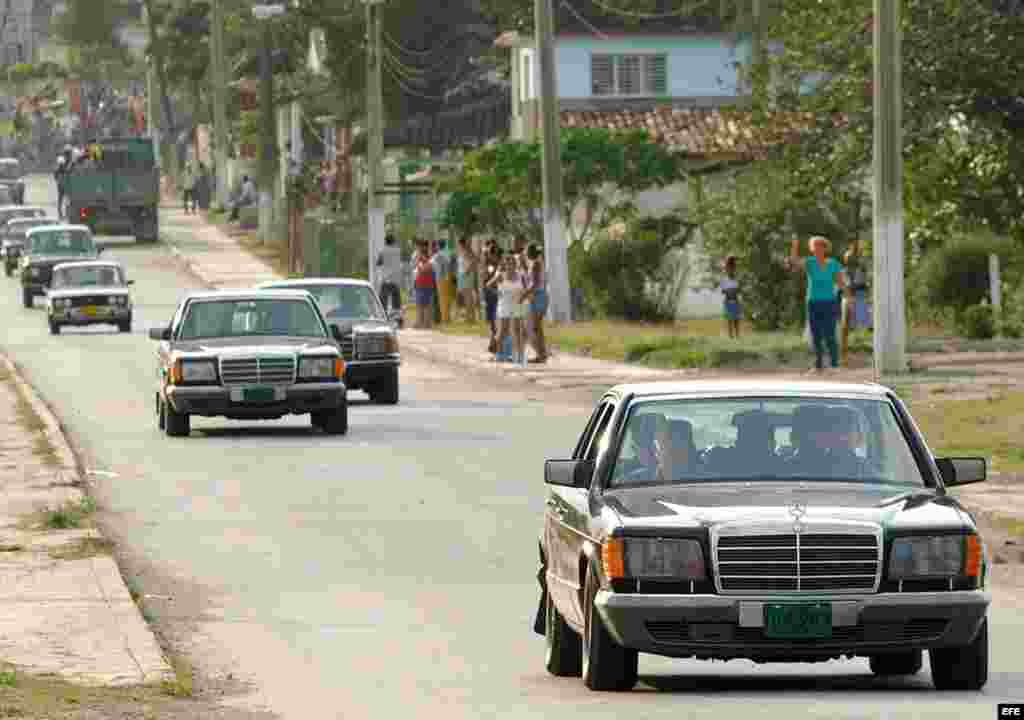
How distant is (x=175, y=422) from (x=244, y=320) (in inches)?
58.8

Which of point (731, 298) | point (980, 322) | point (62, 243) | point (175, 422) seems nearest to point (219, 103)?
point (62, 243)

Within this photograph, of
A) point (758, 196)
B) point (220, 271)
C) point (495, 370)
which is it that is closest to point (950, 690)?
point (495, 370)

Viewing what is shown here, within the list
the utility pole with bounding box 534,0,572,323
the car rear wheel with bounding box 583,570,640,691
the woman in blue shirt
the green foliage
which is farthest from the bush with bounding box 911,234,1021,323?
the car rear wheel with bounding box 583,570,640,691

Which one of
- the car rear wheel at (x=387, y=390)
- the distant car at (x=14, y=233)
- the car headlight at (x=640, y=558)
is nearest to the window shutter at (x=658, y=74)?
the distant car at (x=14, y=233)

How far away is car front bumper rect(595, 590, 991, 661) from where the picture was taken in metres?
11.4

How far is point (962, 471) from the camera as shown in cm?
1258

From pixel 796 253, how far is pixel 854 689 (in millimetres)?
27021

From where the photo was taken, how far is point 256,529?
2153cm

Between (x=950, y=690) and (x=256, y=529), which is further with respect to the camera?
(x=256, y=529)

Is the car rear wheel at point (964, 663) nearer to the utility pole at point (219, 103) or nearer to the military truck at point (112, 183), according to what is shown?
the military truck at point (112, 183)

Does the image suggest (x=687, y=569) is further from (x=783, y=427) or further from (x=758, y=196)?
(x=758, y=196)

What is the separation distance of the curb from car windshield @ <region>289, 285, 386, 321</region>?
151 inches

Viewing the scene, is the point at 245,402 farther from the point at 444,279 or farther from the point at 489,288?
the point at 444,279

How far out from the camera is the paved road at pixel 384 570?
12172 millimetres
